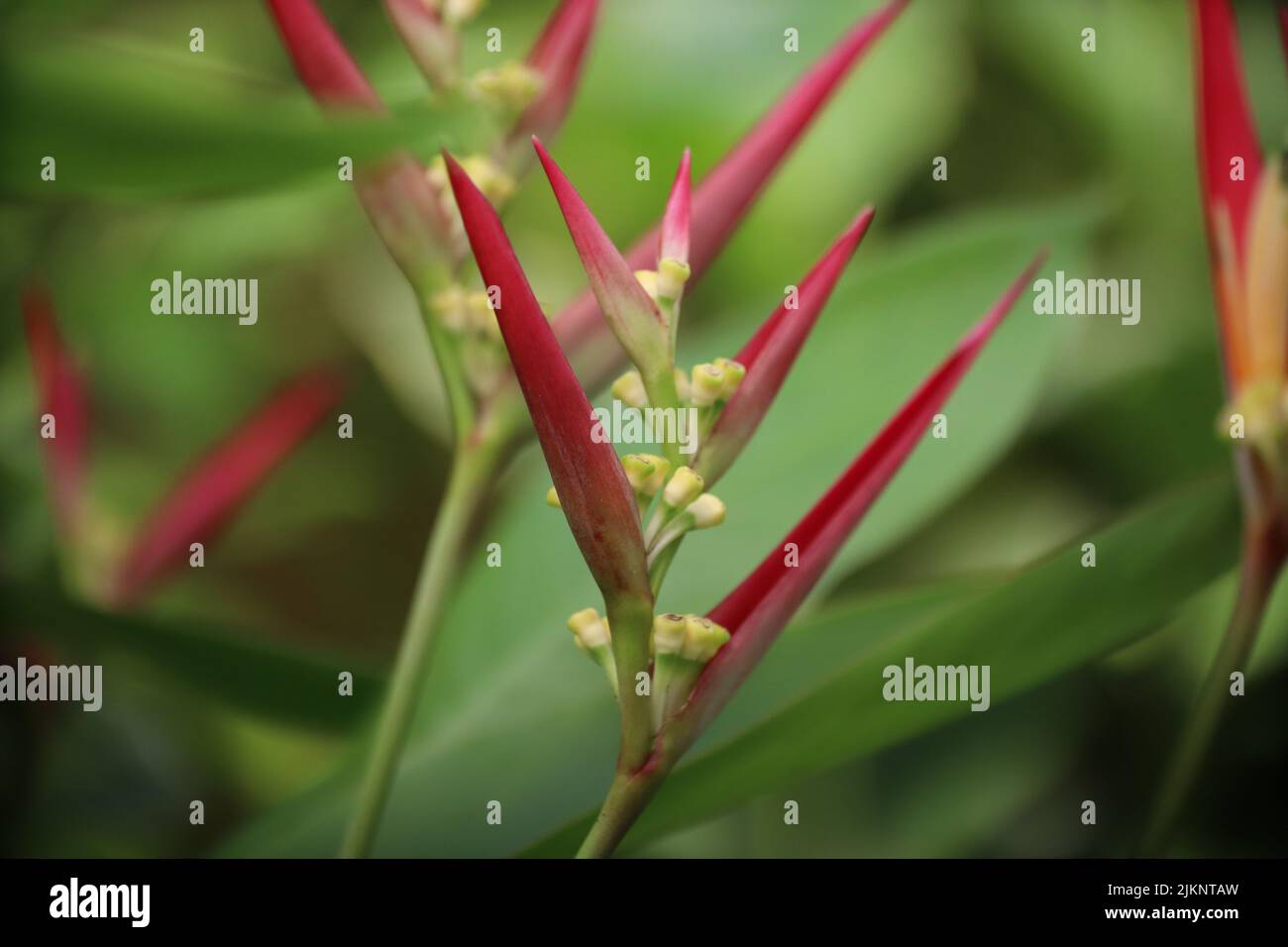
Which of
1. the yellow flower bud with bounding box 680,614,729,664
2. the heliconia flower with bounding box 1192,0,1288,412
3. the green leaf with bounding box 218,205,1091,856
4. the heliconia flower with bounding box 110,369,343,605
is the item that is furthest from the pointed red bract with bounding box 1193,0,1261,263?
the heliconia flower with bounding box 110,369,343,605

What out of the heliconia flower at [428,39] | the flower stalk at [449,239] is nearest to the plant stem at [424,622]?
the flower stalk at [449,239]

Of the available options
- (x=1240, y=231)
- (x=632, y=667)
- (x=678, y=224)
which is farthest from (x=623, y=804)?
(x=1240, y=231)

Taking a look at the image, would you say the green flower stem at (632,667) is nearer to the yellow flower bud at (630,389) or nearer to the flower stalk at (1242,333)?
the yellow flower bud at (630,389)

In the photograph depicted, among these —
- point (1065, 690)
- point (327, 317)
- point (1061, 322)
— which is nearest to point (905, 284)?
point (1061, 322)

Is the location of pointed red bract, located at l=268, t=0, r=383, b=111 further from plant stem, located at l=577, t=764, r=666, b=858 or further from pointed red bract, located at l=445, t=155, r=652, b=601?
plant stem, located at l=577, t=764, r=666, b=858

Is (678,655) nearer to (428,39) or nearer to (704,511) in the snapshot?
(704,511)

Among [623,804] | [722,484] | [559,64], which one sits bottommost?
[623,804]
